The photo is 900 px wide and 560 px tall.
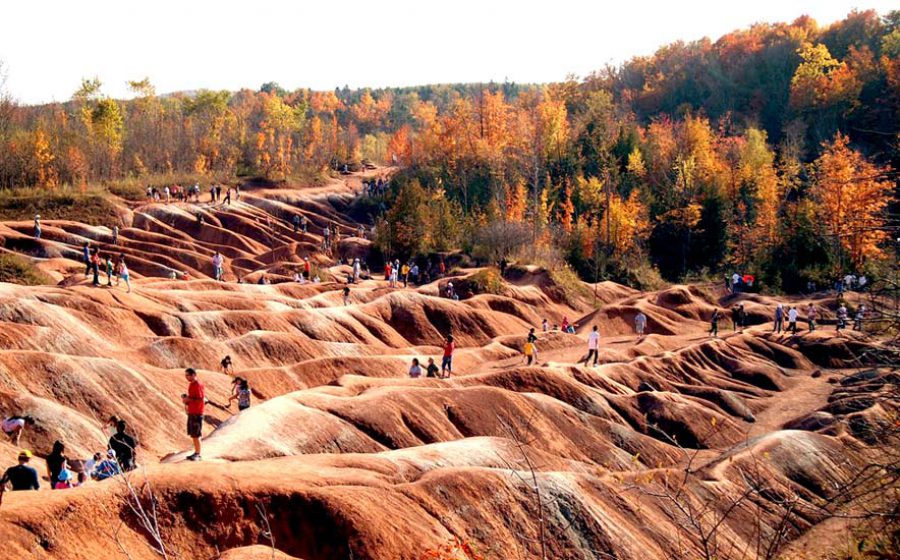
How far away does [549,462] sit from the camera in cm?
2761

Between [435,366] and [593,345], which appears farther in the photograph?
[593,345]

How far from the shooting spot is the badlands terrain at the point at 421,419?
1600 centimetres

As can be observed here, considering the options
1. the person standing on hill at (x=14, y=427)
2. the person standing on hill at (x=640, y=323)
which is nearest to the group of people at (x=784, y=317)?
the person standing on hill at (x=640, y=323)

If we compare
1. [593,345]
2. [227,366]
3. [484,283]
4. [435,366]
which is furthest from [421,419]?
[484,283]

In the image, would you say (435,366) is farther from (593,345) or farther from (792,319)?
(792,319)

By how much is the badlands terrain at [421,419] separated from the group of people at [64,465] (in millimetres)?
888

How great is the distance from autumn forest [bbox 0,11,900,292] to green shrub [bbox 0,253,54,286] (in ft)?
102

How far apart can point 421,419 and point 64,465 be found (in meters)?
12.5

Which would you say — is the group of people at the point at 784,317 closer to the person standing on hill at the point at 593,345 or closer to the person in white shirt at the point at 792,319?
the person in white shirt at the point at 792,319

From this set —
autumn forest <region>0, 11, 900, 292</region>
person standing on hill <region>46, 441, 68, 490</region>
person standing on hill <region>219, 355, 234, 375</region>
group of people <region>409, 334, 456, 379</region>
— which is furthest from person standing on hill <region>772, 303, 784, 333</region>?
person standing on hill <region>46, 441, 68, 490</region>

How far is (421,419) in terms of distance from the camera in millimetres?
28297

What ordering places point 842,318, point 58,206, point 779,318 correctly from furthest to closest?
point 58,206 → point 779,318 → point 842,318

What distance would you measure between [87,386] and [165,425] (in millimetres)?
2603

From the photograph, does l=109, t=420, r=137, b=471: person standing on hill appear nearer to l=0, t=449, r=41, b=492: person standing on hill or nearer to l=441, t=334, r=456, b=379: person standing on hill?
l=0, t=449, r=41, b=492: person standing on hill
